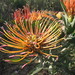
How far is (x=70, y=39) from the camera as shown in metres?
1.60

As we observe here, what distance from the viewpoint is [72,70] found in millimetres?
2201

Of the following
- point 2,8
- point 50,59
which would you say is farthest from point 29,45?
point 2,8

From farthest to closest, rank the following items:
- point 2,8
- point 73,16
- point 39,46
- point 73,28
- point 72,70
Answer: point 2,8 < point 72,70 < point 73,16 < point 73,28 < point 39,46

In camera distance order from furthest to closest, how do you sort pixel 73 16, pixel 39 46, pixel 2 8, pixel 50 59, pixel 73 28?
pixel 2 8 < pixel 50 59 < pixel 73 16 < pixel 73 28 < pixel 39 46

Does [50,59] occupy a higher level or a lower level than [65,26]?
lower

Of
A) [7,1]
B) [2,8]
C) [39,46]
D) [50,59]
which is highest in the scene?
[7,1]

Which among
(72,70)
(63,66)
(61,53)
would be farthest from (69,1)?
(72,70)

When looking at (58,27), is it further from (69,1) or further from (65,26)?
(69,1)

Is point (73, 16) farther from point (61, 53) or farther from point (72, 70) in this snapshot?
point (72, 70)

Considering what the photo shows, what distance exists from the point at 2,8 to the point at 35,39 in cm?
341

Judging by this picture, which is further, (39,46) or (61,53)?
(61,53)

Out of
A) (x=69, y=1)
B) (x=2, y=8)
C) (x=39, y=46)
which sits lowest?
(x=39, y=46)

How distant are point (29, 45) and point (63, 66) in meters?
0.72

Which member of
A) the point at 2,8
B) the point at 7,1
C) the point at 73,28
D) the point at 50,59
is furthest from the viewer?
the point at 7,1
